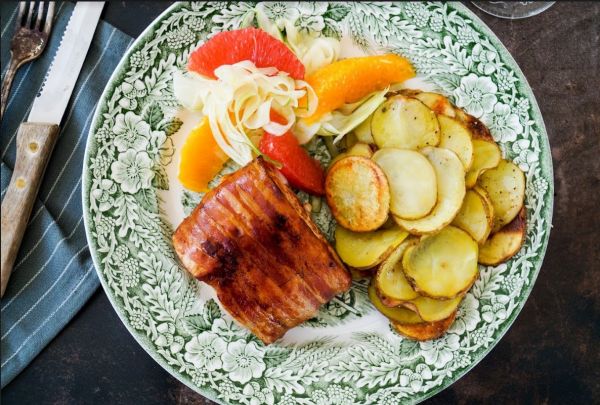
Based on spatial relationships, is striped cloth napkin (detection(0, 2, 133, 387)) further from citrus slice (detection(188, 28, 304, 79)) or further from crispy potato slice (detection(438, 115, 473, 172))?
crispy potato slice (detection(438, 115, 473, 172))

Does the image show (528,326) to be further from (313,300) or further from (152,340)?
(152,340)

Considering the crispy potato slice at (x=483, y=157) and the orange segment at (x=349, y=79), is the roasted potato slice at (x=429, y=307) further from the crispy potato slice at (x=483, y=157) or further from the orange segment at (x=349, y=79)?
the orange segment at (x=349, y=79)

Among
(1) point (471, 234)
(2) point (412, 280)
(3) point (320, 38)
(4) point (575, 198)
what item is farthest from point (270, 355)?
(4) point (575, 198)

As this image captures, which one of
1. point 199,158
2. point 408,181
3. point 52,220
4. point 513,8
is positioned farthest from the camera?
point 513,8

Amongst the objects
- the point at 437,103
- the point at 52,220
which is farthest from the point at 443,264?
the point at 52,220

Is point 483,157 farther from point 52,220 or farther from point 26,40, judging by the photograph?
point 26,40
